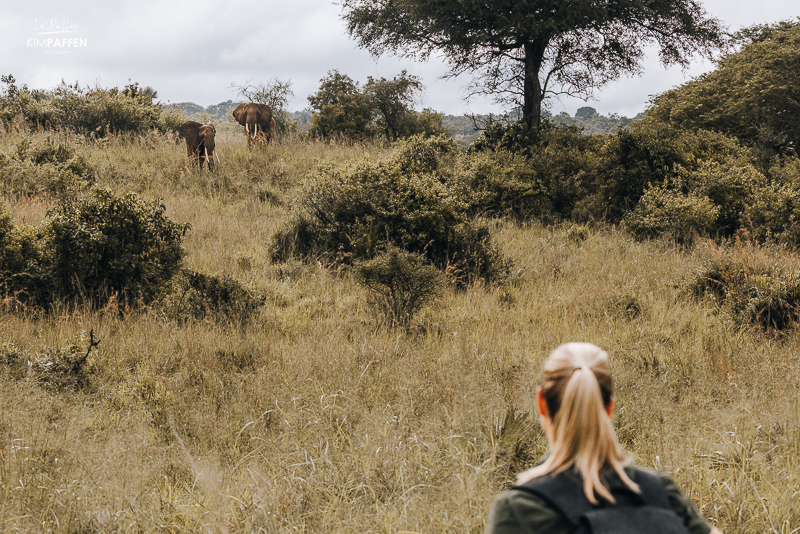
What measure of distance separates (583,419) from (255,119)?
636 inches

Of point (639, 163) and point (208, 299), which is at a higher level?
point (639, 163)

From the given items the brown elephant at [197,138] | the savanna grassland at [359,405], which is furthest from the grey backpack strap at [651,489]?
the brown elephant at [197,138]

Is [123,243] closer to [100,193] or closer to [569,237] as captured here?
[100,193]

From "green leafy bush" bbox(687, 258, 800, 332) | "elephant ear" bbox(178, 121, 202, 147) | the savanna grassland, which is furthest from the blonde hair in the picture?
"elephant ear" bbox(178, 121, 202, 147)

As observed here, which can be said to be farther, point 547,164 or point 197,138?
point 197,138

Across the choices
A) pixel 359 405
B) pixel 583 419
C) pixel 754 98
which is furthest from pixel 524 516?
pixel 754 98

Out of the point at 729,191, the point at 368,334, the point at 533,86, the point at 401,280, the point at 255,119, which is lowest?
the point at 368,334

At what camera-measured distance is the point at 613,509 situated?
1239 millimetres

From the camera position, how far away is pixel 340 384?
4.24 meters

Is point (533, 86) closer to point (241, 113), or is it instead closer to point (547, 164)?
point (547, 164)

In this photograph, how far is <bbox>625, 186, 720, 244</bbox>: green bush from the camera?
9.85 metres

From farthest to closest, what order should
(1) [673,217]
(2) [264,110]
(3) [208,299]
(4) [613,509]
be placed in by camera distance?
(2) [264,110] → (1) [673,217] → (3) [208,299] → (4) [613,509]

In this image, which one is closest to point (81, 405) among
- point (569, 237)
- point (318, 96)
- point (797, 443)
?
point (797, 443)

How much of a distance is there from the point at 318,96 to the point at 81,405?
1899 cm
